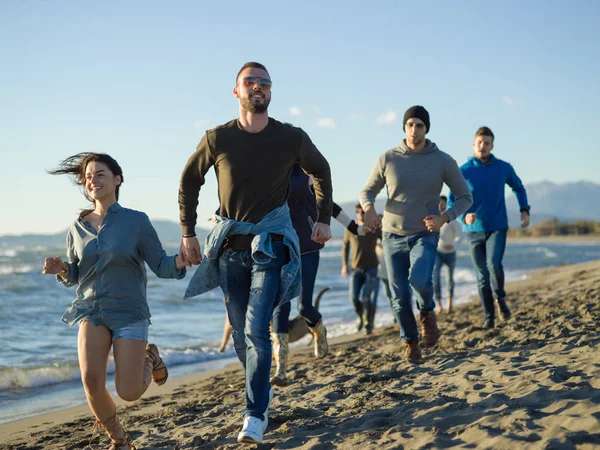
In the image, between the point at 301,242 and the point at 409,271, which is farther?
the point at 409,271

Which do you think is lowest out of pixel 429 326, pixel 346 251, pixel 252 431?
pixel 252 431

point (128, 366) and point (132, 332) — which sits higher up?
point (132, 332)

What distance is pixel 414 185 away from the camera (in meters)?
5.63

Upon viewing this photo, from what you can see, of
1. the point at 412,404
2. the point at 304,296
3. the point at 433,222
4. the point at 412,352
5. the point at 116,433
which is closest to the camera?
the point at 116,433

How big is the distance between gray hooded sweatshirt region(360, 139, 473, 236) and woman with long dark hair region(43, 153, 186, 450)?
92.0 inches

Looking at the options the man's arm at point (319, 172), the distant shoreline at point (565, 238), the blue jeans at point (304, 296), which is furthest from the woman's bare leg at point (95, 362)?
the distant shoreline at point (565, 238)

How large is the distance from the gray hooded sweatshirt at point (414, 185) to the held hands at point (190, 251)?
6.92 feet

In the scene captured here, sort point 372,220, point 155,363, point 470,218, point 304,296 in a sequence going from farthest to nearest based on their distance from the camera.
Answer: point 470,218, point 304,296, point 372,220, point 155,363

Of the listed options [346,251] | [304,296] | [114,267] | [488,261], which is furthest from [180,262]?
[346,251]

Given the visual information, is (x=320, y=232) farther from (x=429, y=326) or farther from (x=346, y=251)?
(x=346, y=251)

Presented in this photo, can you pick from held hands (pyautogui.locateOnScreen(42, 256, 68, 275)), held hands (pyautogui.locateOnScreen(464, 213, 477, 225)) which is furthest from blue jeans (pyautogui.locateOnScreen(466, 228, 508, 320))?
held hands (pyautogui.locateOnScreen(42, 256, 68, 275))

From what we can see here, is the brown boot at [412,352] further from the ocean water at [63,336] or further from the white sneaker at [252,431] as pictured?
the ocean water at [63,336]

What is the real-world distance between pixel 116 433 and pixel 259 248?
1.43 m

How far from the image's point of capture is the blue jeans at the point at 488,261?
288 inches
